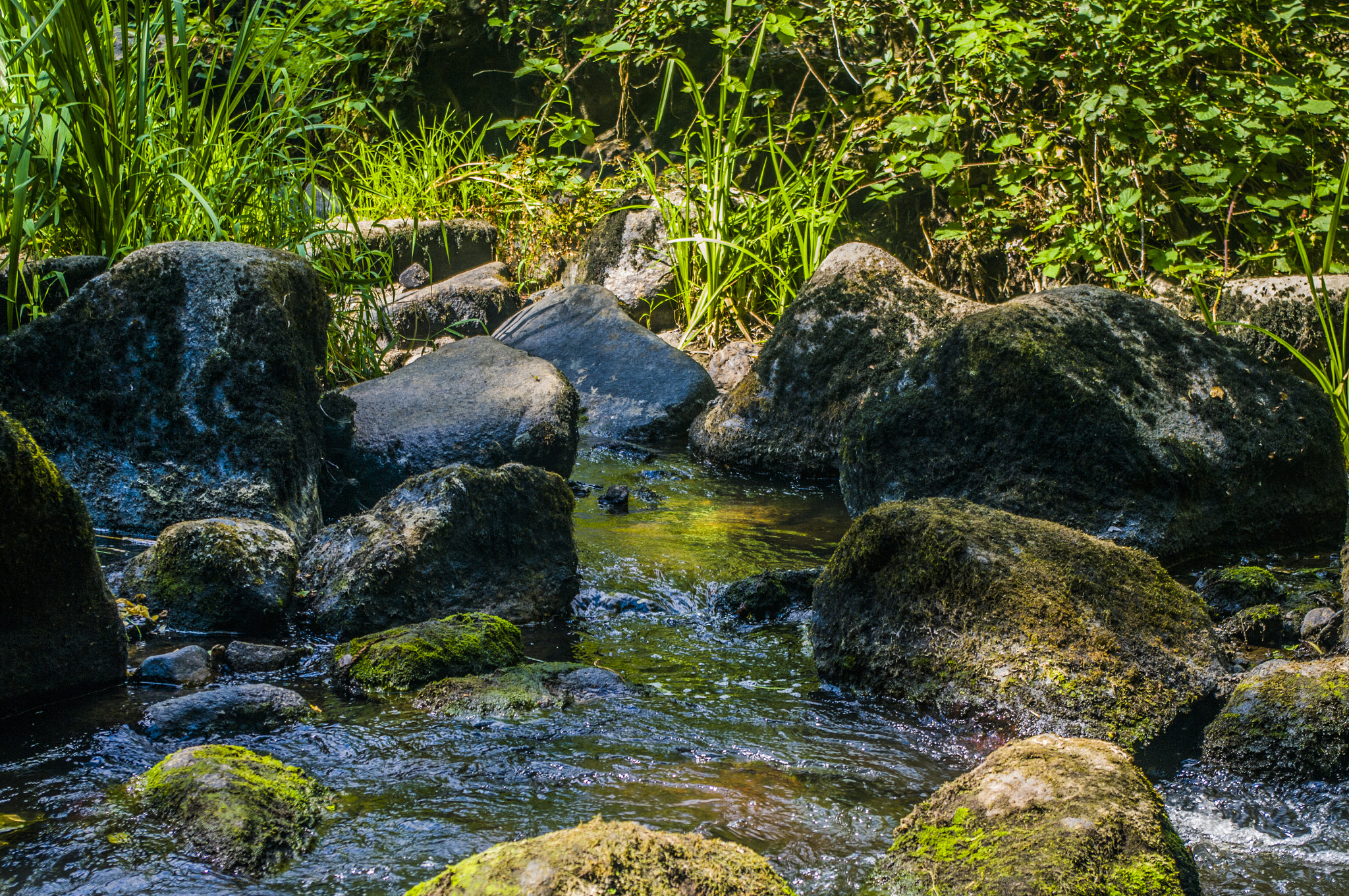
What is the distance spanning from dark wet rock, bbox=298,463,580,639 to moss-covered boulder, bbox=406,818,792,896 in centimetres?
205

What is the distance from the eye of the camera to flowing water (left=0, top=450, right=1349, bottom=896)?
7.14 feet

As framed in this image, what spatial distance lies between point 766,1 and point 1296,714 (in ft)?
27.1

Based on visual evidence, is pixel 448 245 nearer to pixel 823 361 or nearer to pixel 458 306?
pixel 458 306

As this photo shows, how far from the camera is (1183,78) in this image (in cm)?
767

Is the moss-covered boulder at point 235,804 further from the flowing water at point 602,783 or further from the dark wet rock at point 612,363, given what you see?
the dark wet rock at point 612,363

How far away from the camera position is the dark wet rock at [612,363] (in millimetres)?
7477

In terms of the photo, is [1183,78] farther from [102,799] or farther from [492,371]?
[102,799]

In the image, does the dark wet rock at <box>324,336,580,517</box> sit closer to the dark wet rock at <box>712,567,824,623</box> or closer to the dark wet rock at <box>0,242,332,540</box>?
the dark wet rock at <box>0,242,332,540</box>

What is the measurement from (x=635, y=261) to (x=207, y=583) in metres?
6.77

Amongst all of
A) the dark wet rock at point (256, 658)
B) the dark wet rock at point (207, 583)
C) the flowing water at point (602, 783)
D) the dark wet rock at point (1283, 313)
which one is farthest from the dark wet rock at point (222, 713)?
the dark wet rock at point (1283, 313)

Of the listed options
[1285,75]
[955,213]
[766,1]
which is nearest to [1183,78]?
[1285,75]

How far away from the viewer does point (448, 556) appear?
383 centimetres

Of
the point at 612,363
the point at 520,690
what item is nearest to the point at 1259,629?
the point at 520,690

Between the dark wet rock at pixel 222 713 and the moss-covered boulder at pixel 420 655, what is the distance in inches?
12.2
